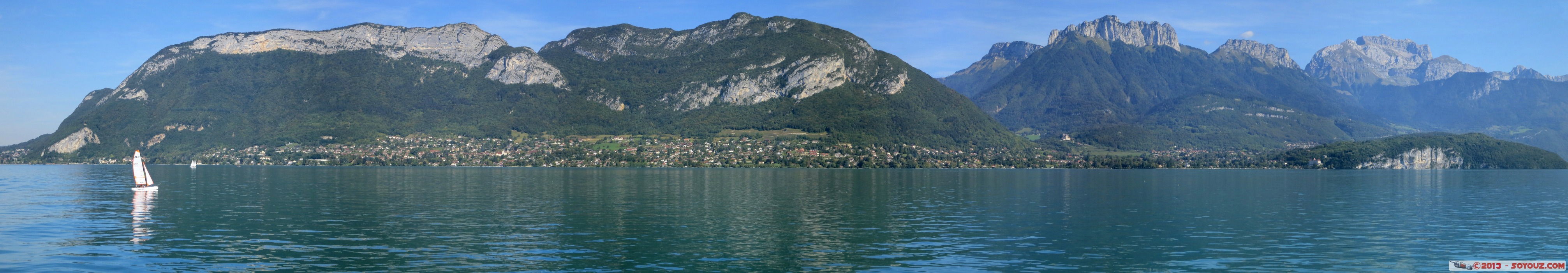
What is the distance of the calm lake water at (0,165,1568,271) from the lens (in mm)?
29609

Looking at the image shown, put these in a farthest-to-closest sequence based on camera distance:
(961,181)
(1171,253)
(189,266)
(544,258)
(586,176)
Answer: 1. (586,176)
2. (961,181)
3. (1171,253)
4. (544,258)
5. (189,266)

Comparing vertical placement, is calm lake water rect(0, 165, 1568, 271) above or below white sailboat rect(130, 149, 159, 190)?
below

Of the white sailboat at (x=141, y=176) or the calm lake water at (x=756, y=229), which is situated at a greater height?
the white sailboat at (x=141, y=176)

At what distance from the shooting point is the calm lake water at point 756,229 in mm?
29609

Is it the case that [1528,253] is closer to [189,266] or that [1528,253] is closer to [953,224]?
[953,224]

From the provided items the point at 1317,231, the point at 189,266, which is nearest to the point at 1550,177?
the point at 1317,231

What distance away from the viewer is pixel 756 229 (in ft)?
136

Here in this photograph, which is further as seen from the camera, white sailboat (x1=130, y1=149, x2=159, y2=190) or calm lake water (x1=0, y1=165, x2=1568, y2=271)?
white sailboat (x1=130, y1=149, x2=159, y2=190)

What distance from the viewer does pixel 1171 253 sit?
32.5m

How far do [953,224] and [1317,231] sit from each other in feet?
55.2

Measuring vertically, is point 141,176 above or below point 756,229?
above

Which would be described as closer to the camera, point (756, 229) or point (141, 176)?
point (756, 229)

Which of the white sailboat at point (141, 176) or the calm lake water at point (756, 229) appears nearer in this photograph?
the calm lake water at point (756, 229)

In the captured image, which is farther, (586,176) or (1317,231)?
(586,176)
